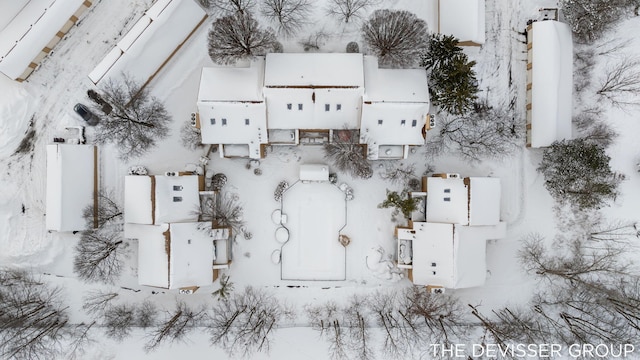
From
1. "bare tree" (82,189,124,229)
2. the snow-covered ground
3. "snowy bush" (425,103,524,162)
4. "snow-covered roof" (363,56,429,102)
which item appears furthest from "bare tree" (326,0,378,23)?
"bare tree" (82,189,124,229)

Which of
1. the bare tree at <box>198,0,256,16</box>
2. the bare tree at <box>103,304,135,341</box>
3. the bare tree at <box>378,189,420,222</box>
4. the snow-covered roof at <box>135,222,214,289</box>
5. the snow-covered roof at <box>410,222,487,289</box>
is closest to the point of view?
the snow-covered roof at <box>135,222,214,289</box>

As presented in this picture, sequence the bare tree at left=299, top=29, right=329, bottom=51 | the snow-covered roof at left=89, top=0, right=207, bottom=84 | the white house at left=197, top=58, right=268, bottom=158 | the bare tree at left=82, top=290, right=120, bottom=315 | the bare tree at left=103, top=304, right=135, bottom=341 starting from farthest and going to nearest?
the bare tree at left=82, top=290, right=120, bottom=315
the bare tree at left=103, top=304, right=135, bottom=341
the bare tree at left=299, top=29, right=329, bottom=51
the snow-covered roof at left=89, top=0, right=207, bottom=84
the white house at left=197, top=58, right=268, bottom=158

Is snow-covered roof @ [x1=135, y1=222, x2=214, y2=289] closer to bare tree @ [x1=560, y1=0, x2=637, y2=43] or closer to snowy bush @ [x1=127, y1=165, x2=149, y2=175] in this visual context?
snowy bush @ [x1=127, y1=165, x2=149, y2=175]

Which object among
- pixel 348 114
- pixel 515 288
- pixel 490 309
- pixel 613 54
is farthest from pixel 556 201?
pixel 348 114

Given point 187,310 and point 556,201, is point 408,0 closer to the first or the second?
point 556,201

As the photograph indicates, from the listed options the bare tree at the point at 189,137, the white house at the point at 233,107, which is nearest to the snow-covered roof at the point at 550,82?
the white house at the point at 233,107

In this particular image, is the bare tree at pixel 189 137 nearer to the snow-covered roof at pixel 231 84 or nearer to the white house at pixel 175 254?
the snow-covered roof at pixel 231 84
